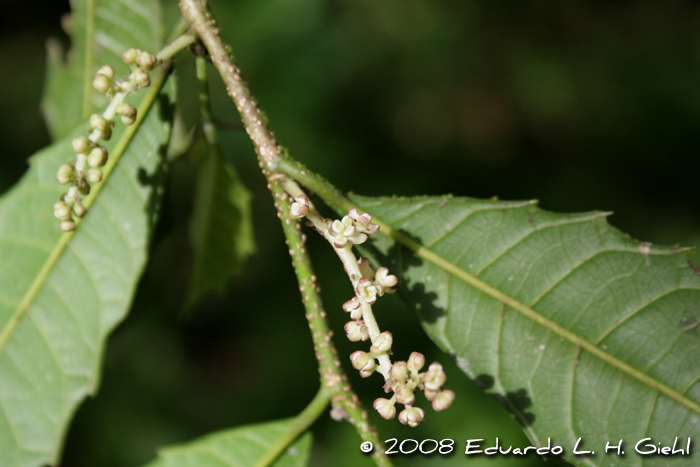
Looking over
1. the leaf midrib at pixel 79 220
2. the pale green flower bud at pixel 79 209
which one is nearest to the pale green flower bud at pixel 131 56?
the leaf midrib at pixel 79 220

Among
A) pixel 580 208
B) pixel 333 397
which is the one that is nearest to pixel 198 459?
pixel 333 397

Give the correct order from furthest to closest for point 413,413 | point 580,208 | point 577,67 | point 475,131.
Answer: point 475,131 → point 577,67 → point 580,208 → point 413,413

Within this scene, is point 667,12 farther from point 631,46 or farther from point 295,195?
point 295,195

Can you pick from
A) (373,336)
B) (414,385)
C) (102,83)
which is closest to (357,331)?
(373,336)

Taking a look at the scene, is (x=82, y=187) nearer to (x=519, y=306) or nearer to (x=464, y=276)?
(x=464, y=276)

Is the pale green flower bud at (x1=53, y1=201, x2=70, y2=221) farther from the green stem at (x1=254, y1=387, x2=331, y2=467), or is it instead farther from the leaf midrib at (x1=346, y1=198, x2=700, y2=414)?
the green stem at (x1=254, y1=387, x2=331, y2=467)

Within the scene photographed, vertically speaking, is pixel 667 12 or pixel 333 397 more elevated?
pixel 667 12

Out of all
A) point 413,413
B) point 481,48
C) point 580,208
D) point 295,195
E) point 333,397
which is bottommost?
point 580,208
